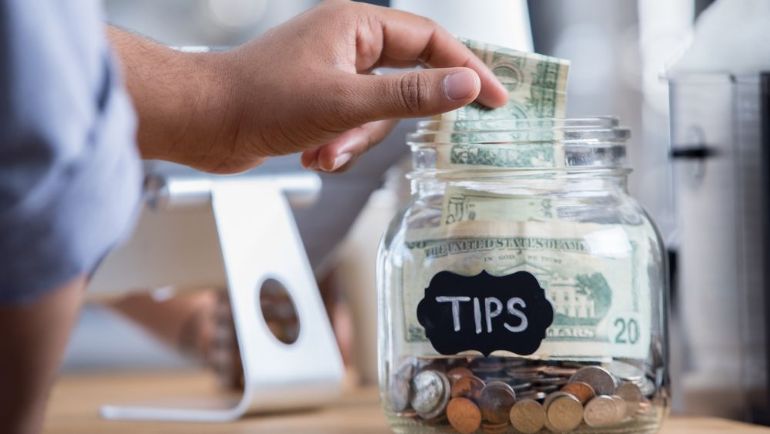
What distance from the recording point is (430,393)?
0.71 metres

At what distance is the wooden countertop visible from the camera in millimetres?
874

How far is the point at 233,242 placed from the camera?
103cm

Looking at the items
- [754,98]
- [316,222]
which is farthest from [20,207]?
[316,222]

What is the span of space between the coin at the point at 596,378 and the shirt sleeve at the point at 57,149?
1.23ft

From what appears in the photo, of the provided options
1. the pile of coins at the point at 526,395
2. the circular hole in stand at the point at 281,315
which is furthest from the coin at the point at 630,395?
the circular hole in stand at the point at 281,315

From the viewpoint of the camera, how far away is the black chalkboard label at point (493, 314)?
27.1 inches

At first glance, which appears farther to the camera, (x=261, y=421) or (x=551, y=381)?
(x=261, y=421)

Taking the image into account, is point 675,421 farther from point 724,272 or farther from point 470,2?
point 470,2

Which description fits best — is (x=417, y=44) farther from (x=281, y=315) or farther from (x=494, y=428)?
(x=281, y=315)

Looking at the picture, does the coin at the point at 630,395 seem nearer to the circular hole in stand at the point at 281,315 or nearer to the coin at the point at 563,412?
the coin at the point at 563,412

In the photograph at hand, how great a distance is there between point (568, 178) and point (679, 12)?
1.14 m

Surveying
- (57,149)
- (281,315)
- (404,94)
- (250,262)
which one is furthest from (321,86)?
(281,315)

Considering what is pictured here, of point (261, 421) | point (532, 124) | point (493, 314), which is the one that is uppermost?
point (532, 124)

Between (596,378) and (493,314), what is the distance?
7 cm
